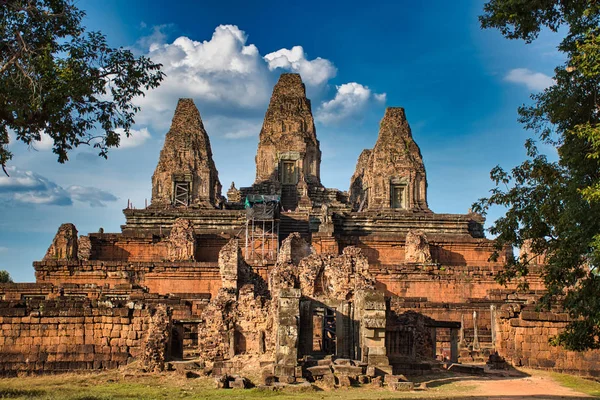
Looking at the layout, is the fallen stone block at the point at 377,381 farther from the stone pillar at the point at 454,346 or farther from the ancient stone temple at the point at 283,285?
the stone pillar at the point at 454,346

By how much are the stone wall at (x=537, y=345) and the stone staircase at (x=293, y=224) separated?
14617 millimetres

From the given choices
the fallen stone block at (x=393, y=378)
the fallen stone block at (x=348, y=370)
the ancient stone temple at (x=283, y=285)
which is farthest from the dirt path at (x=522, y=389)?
the fallen stone block at (x=348, y=370)

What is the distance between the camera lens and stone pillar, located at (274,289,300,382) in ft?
55.3

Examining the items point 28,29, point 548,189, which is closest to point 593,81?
point 548,189

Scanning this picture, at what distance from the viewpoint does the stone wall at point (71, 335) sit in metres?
20.4

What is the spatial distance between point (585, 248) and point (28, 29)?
36.8ft

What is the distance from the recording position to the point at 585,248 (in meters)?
13.8

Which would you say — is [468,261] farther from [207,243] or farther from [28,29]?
[28,29]

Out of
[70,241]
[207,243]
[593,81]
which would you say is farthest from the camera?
[207,243]

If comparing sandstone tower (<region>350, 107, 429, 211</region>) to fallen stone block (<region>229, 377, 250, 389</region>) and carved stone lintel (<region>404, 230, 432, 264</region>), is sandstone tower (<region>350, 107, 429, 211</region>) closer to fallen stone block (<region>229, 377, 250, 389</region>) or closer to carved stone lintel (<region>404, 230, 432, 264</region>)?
carved stone lintel (<region>404, 230, 432, 264</region>)

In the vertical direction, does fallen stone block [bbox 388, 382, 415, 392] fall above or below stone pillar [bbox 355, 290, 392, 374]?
below

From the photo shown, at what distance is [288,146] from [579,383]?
28.9 m

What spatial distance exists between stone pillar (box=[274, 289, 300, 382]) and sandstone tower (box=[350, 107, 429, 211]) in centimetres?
2413

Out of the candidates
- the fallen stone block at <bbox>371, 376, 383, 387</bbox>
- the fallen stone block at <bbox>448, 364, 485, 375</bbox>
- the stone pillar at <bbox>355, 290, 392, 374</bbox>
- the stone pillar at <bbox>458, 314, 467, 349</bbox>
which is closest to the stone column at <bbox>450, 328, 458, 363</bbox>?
the stone pillar at <bbox>458, 314, 467, 349</bbox>
